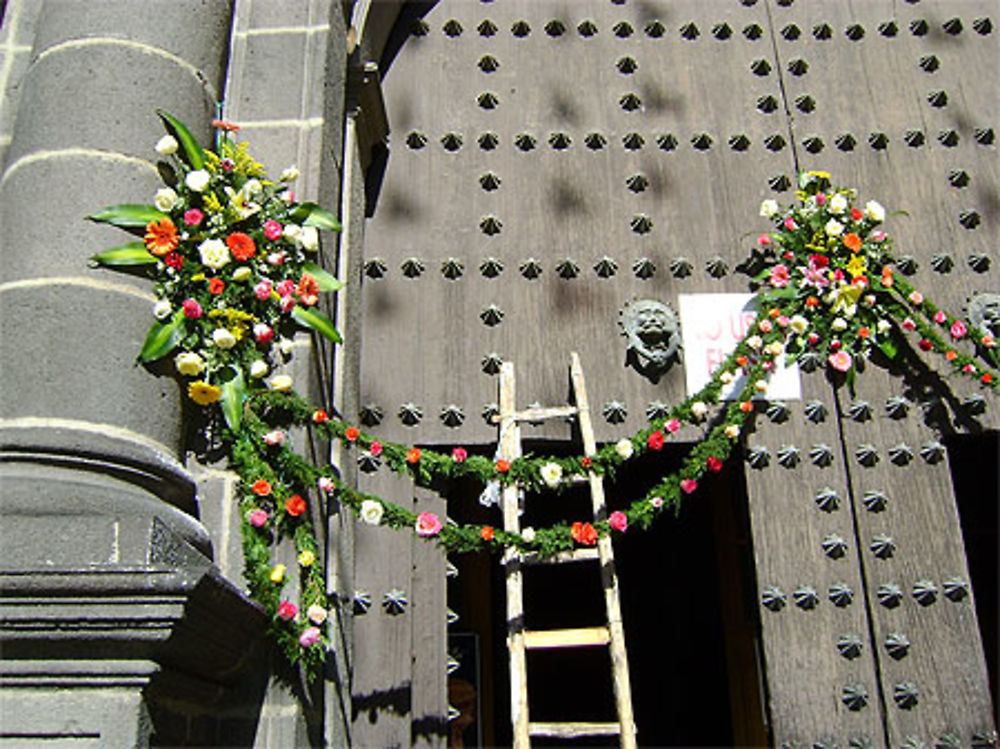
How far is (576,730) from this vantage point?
358 cm

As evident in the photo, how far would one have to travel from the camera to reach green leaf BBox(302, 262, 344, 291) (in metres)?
3.73

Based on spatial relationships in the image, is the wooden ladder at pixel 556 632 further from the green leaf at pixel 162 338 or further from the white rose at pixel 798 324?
the green leaf at pixel 162 338

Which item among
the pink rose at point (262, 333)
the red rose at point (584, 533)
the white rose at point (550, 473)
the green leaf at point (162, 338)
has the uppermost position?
the pink rose at point (262, 333)

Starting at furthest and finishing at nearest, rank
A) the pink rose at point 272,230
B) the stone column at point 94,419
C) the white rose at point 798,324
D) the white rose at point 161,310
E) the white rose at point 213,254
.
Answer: the white rose at point 798,324, the pink rose at point 272,230, the white rose at point 213,254, the white rose at point 161,310, the stone column at point 94,419

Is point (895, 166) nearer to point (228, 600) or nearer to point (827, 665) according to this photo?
point (827, 665)

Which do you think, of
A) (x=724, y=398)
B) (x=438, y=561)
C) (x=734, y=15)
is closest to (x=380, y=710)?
(x=438, y=561)

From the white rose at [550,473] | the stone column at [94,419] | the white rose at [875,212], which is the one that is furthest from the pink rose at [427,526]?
the white rose at [875,212]

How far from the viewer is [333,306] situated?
4.05 m

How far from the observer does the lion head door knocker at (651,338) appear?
4.36 metres

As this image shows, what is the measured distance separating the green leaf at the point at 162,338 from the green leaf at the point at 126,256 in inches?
7.5

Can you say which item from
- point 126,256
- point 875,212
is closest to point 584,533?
point 126,256

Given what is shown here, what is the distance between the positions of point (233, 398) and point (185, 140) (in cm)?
85

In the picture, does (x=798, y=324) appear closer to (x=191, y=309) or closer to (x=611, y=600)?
(x=611, y=600)

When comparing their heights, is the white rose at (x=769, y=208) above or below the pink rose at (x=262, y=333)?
above
